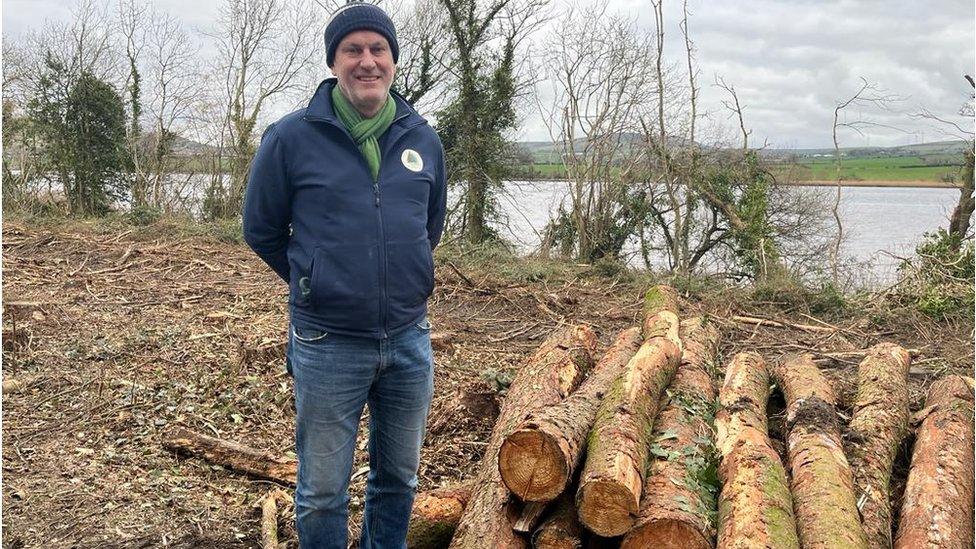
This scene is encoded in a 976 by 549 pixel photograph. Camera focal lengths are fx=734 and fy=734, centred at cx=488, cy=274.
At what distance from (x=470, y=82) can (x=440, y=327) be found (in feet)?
40.8

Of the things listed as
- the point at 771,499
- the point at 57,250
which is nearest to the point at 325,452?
the point at 771,499

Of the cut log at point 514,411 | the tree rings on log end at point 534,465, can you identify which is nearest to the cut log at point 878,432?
the tree rings on log end at point 534,465

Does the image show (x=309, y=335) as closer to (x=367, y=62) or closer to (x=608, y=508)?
(x=367, y=62)

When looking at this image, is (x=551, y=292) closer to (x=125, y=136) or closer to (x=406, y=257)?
(x=406, y=257)

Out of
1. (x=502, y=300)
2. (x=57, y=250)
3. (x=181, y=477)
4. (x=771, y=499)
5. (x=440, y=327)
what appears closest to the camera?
(x=771, y=499)

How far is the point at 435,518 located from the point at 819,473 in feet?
5.57

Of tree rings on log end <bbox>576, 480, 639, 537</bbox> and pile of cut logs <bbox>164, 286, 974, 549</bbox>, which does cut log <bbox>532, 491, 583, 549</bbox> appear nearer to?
pile of cut logs <bbox>164, 286, 974, 549</bbox>

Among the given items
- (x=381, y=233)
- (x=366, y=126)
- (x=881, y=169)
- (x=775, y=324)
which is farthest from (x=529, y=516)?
(x=881, y=169)

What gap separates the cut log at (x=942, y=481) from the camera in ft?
9.77

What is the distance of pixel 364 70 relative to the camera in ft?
8.02

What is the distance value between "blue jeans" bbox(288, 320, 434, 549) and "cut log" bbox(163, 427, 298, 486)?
128 centimetres

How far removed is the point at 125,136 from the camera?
64.6ft

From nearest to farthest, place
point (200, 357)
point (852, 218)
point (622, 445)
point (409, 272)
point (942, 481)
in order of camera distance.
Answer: point (409, 272) → point (622, 445) → point (942, 481) → point (200, 357) → point (852, 218)

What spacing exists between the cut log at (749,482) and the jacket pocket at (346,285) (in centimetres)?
154
